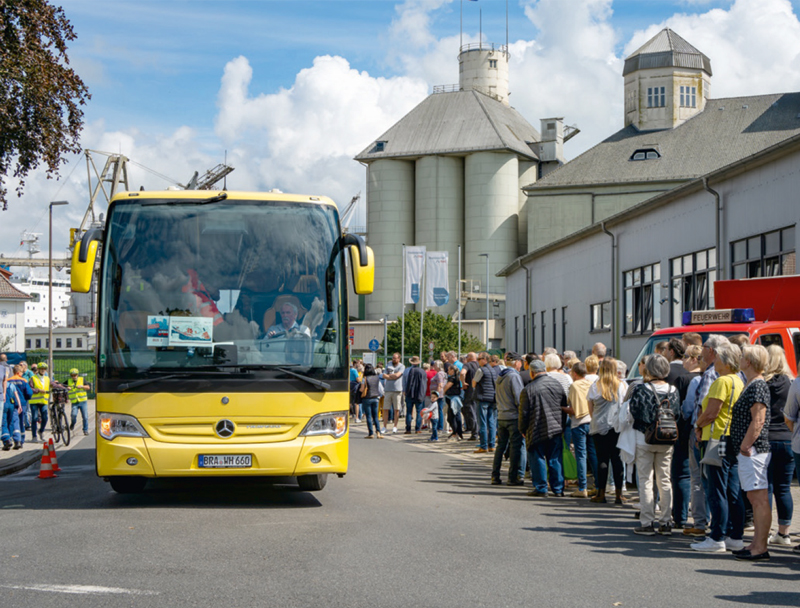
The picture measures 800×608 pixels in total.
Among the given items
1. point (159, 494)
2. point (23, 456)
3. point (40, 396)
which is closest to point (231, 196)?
point (159, 494)

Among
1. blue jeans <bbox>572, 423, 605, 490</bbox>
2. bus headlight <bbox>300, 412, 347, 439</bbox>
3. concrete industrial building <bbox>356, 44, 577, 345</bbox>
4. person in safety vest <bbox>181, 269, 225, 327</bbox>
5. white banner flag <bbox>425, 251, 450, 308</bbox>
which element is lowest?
blue jeans <bbox>572, 423, 605, 490</bbox>

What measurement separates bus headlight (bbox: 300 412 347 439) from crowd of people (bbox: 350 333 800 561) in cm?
285

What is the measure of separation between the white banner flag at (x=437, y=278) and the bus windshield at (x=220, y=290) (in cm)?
4765

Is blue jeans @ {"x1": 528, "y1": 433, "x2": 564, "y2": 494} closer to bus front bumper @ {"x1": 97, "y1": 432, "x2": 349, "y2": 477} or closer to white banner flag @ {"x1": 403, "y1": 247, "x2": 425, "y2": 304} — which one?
bus front bumper @ {"x1": 97, "y1": 432, "x2": 349, "y2": 477}

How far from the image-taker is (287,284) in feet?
36.0

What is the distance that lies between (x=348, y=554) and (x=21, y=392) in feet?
51.3

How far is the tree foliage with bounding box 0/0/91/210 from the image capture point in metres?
15.1

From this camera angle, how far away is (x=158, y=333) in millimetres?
10680

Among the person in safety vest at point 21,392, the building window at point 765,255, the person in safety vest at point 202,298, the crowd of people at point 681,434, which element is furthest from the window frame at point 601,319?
the person in safety vest at point 202,298

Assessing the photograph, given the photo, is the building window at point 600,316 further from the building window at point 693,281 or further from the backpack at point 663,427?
the backpack at point 663,427

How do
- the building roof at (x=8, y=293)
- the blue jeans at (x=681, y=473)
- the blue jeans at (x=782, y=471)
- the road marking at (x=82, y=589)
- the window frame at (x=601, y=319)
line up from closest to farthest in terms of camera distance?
the road marking at (x=82, y=589) → the blue jeans at (x=782, y=471) → the blue jeans at (x=681, y=473) → the window frame at (x=601, y=319) → the building roof at (x=8, y=293)

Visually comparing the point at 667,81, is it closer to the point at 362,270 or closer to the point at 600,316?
the point at 600,316

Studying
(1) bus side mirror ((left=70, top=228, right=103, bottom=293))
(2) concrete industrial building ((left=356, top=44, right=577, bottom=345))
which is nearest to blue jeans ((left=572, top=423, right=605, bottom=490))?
(1) bus side mirror ((left=70, top=228, right=103, bottom=293))

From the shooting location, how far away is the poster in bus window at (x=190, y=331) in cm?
1068
